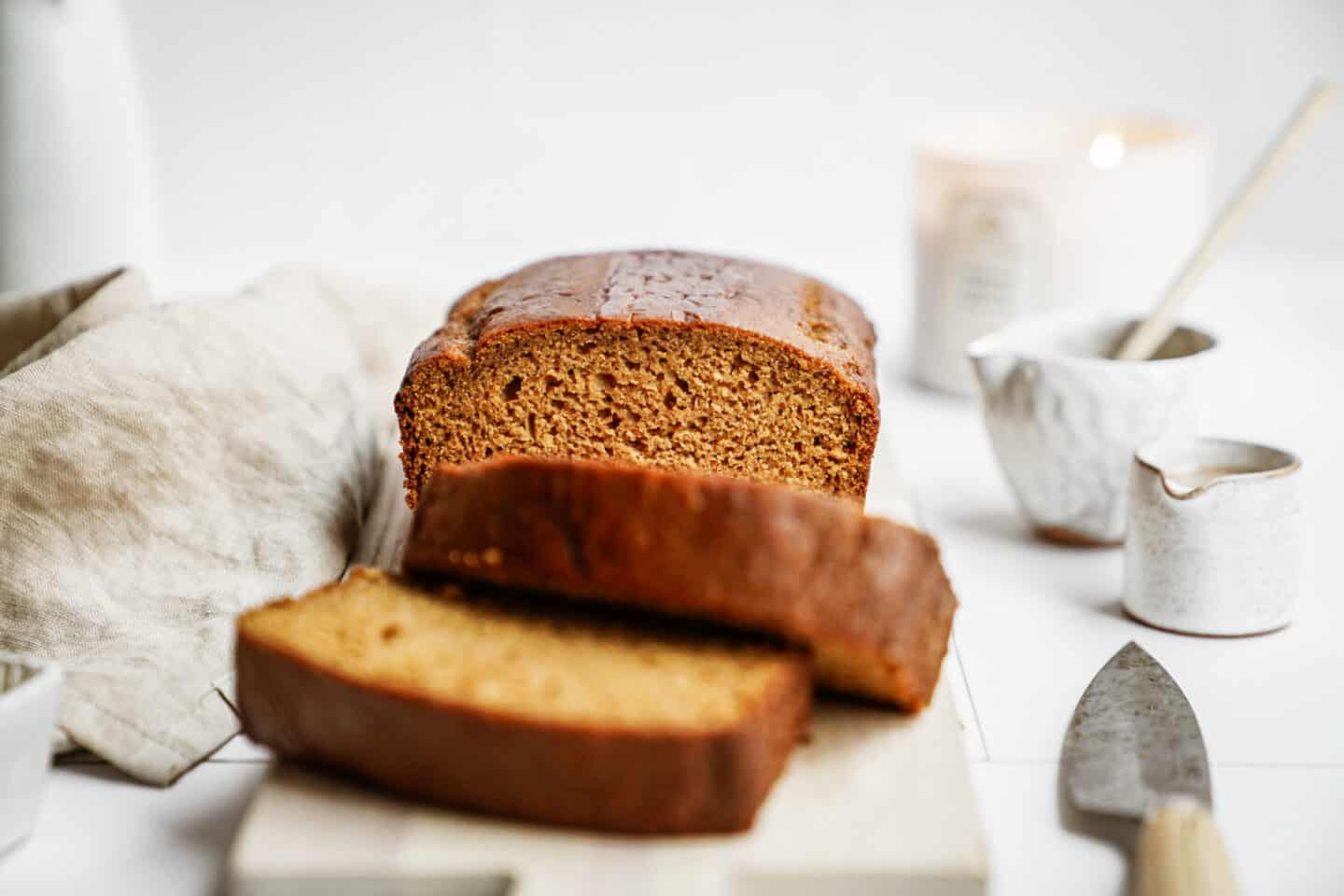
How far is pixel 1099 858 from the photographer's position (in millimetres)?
1450

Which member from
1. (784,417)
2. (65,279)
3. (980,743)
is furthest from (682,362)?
(65,279)

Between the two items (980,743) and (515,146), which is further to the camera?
(515,146)

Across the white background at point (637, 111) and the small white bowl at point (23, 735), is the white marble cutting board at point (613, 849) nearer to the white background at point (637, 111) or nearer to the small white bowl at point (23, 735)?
the small white bowl at point (23, 735)

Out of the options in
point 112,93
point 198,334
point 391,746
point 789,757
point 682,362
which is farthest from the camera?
point 112,93

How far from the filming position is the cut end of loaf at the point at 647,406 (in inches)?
80.3

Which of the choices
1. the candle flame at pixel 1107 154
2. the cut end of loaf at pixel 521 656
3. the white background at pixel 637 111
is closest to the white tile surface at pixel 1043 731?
the cut end of loaf at pixel 521 656

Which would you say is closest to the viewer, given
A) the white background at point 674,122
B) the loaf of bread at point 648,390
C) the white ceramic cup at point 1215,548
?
the white ceramic cup at point 1215,548

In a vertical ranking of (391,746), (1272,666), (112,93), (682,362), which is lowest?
(1272,666)

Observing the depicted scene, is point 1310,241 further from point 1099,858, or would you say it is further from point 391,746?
point 391,746

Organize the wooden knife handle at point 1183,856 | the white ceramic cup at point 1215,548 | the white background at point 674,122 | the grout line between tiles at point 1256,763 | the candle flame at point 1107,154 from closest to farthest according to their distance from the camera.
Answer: the wooden knife handle at point 1183,856, the grout line between tiles at point 1256,763, the white ceramic cup at point 1215,548, the candle flame at point 1107,154, the white background at point 674,122

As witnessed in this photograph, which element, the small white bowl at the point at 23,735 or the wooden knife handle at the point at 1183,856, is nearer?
the wooden knife handle at the point at 1183,856

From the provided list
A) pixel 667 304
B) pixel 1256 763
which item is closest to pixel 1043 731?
pixel 1256 763

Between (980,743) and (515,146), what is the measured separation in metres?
2.96

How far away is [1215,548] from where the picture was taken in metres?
1.91
